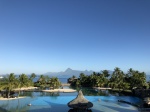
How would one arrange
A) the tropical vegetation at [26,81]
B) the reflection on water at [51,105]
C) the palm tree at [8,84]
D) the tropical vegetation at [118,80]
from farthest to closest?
1. the tropical vegetation at [118,80]
2. the tropical vegetation at [26,81]
3. the palm tree at [8,84]
4. the reflection on water at [51,105]

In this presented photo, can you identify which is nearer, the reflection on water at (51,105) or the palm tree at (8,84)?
the reflection on water at (51,105)

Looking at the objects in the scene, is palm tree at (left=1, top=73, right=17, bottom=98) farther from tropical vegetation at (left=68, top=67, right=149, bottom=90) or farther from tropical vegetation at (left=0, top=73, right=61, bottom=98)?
tropical vegetation at (left=68, top=67, right=149, bottom=90)

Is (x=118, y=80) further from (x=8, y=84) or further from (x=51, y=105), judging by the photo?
(x=51, y=105)

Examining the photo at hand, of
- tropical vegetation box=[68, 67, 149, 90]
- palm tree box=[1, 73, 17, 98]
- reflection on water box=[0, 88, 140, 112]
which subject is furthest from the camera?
tropical vegetation box=[68, 67, 149, 90]

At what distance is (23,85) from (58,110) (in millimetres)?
38017

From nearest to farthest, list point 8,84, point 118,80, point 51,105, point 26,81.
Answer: point 51,105, point 8,84, point 118,80, point 26,81

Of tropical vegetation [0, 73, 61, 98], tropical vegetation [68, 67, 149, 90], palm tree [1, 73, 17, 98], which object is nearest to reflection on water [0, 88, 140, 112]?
palm tree [1, 73, 17, 98]

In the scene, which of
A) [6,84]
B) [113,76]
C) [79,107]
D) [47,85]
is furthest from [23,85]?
[79,107]

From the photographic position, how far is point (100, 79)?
242 feet

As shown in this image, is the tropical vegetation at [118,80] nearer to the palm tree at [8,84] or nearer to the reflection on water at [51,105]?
the reflection on water at [51,105]

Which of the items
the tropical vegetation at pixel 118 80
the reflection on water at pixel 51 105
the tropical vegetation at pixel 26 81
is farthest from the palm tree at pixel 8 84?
the tropical vegetation at pixel 118 80

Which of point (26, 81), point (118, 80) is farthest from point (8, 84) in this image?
point (118, 80)

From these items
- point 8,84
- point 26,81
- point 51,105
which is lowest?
point 51,105

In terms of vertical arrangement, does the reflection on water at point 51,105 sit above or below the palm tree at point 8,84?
below
